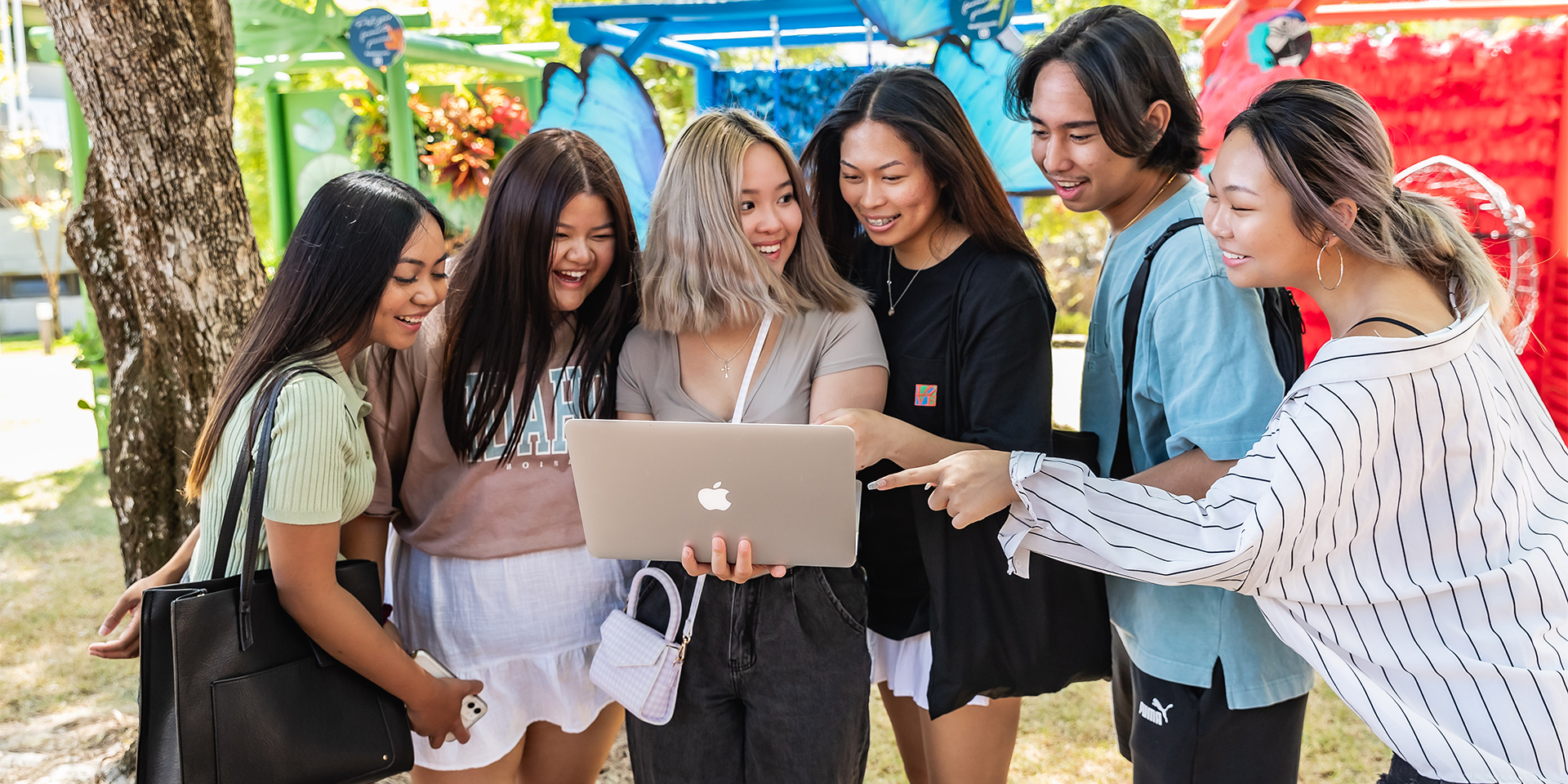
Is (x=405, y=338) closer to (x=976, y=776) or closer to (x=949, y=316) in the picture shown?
(x=949, y=316)

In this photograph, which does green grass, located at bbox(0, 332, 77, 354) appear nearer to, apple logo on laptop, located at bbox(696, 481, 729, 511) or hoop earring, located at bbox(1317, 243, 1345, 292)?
apple logo on laptop, located at bbox(696, 481, 729, 511)

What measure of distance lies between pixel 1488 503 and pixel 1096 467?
2.20ft

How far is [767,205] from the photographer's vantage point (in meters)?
1.97

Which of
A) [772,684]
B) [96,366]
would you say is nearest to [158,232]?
[772,684]

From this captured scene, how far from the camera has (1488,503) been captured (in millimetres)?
1382

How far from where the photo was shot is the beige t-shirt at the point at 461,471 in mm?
1915

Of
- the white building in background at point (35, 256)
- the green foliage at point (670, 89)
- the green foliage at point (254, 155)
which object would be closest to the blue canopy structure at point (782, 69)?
the green foliage at point (670, 89)

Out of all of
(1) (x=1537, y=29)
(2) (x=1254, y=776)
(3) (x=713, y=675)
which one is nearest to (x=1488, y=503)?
(2) (x=1254, y=776)

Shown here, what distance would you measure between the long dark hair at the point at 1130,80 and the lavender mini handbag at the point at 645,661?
3.84 feet

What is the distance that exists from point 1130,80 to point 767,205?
2.39 ft

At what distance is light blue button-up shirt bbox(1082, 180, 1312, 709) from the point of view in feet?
5.33

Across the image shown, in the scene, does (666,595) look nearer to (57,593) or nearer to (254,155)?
(57,593)

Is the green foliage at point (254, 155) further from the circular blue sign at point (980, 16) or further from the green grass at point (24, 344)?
the circular blue sign at point (980, 16)

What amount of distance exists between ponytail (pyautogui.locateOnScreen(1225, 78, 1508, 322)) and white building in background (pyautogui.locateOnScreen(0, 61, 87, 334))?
18.7m
